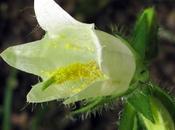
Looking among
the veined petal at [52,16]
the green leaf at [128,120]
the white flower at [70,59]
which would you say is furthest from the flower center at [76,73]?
the green leaf at [128,120]

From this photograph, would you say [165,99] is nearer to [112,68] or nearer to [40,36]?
[112,68]

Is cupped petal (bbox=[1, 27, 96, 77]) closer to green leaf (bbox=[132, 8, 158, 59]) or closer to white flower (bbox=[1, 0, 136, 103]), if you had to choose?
white flower (bbox=[1, 0, 136, 103])

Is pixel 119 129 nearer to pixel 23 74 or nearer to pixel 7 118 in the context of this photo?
pixel 7 118

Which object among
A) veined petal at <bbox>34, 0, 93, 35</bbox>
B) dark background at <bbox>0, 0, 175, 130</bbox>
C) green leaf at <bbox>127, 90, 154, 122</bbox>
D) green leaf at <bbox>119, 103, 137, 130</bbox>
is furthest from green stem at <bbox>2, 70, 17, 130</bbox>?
veined petal at <bbox>34, 0, 93, 35</bbox>

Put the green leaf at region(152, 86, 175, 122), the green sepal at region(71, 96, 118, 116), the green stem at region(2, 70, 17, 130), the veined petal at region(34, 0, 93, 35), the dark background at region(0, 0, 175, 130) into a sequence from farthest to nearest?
1. the dark background at region(0, 0, 175, 130)
2. the green stem at region(2, 70, 17, 130)
3. the green leaf at region(152, 86, 175, 122)
4. the green sepal at region(71, 96, 118, 116)
5. the veined petal at region(34, 0, 93, 35)

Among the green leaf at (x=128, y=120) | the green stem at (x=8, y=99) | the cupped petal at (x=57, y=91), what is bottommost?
the green stem at (x=8, y=99)

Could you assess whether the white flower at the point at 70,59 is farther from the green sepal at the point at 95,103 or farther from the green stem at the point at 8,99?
the green stem at the point at 8,99
